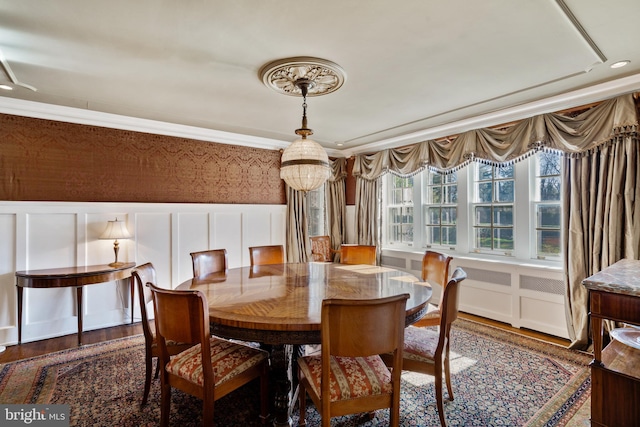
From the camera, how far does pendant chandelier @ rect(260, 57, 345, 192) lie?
2.46 metres

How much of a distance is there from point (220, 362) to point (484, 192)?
12.2 ft

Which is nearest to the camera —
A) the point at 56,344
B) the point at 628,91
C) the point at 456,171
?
the point at 628,91

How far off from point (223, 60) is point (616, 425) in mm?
3236

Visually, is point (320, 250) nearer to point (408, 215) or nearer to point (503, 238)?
point (408, 215)

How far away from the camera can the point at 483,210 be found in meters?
4.10

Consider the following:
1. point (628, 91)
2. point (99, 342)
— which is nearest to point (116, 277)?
point (99, 342)

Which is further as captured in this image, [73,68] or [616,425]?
[73,68]

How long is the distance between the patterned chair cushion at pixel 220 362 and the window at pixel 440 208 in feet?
11.2

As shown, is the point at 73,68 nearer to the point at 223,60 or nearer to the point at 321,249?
the point at 223,60

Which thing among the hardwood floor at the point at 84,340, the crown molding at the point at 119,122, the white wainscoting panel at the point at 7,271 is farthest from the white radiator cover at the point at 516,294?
the white wainscoting panel at the point at 7,271

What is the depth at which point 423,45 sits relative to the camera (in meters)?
2.16

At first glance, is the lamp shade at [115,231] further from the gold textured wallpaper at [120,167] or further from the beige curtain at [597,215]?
the beige curtain at [597,215]

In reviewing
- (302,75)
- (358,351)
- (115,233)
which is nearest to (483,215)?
(302,75)

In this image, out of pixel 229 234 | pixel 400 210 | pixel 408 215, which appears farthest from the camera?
pixel 400 210
